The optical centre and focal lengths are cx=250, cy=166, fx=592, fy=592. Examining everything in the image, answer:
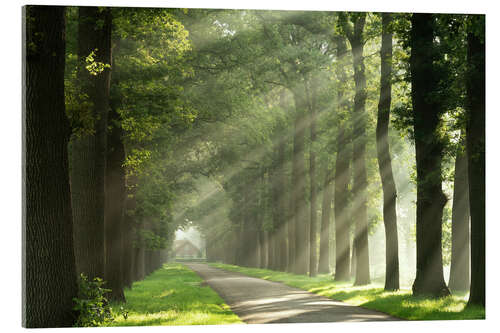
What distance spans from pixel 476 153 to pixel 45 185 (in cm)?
901

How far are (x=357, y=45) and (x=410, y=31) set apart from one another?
7001 millimetres

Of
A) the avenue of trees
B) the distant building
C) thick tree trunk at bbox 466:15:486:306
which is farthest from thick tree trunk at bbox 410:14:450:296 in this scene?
the distant building

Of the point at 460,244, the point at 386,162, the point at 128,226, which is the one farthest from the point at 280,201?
the point at 460,244

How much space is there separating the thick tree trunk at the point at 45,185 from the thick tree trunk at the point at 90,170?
3211mm

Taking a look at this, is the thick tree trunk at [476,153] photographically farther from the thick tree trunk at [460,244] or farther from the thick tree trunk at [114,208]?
the thick tree trunk at [114,208]

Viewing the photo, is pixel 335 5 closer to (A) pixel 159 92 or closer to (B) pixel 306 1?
(B) pixel 306 1

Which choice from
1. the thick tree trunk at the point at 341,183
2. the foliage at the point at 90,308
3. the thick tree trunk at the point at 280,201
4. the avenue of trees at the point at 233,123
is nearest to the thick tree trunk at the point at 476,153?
the avenue of trees at the point at 233,123

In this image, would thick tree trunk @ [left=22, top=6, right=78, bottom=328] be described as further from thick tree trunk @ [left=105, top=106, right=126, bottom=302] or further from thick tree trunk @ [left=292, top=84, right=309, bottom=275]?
thick tree trunk @ [left=292, top=84, right=309, bottom=275]

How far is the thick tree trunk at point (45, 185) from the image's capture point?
9766mm

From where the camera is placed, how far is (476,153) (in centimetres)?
1307

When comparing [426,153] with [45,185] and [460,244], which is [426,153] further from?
[45,185]

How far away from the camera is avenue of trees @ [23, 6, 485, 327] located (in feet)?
33.3

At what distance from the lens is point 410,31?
1680 cm

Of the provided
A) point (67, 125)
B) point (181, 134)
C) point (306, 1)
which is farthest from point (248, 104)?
point (67, 125)
